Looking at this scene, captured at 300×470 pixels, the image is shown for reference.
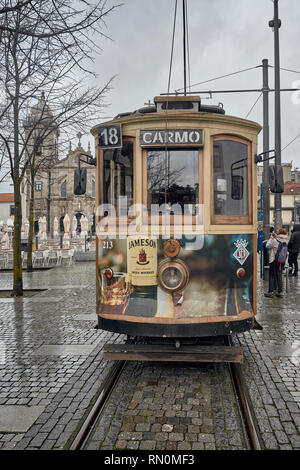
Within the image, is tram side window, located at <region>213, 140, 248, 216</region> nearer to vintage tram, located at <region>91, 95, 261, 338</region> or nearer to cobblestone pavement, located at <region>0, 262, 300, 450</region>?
vintage tram, located at <region>91, 95, 261, 338</region>

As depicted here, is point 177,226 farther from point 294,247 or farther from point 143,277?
point 294,247

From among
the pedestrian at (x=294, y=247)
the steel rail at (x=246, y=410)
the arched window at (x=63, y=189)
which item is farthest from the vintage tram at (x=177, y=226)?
the arched window at (x=63, y=189)

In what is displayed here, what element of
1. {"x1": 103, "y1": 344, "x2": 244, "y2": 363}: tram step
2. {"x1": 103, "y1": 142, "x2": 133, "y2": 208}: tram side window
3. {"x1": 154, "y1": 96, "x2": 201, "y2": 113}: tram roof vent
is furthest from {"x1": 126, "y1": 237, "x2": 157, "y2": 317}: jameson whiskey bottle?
{"x1": 154, "y1": 96, "x2": 201, "y2": 113}: tram roof vent

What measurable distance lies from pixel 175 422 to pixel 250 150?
3.45m

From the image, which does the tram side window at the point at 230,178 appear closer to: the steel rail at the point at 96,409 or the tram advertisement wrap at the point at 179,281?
the tram advertisement wrap at the point at 179,281

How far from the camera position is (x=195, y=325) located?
4680 mm

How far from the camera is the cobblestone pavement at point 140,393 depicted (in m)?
3.52

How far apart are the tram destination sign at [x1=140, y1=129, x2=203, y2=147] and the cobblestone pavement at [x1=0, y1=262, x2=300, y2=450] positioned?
293 centimetres

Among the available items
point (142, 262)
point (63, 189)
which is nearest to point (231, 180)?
point (142, 262)

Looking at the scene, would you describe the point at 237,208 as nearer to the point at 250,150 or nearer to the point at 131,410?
the point at 250,150

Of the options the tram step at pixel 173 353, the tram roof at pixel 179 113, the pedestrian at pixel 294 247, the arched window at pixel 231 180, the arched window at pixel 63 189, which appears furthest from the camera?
the arched window at pixel 63 189

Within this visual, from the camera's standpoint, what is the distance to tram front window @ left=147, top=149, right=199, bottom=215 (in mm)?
4863

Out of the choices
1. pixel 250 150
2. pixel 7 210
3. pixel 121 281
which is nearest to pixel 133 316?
pixel 121 281

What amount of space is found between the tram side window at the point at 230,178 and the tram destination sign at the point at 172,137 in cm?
28
